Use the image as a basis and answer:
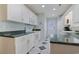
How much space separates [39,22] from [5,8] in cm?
455

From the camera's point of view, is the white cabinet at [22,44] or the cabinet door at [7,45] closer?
the cabinet door at [7,45]

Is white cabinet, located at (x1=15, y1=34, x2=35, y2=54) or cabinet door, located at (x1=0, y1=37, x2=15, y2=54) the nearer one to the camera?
cabinet door, located at (x1=0, y1=37, x2=15, y2=54)

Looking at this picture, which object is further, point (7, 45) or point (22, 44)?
point (22, 44)

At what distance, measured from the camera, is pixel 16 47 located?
2299 millimetres

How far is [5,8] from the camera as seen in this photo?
7.72 feet
